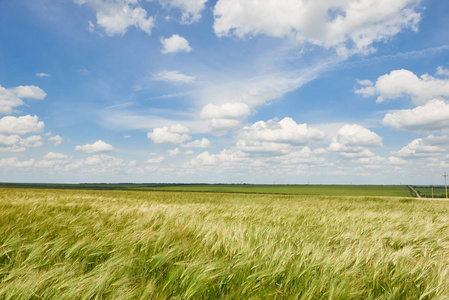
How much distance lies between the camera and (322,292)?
1833mm

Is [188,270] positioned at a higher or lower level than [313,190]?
higher

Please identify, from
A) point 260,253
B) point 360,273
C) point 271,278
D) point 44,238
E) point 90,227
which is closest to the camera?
point 271,278

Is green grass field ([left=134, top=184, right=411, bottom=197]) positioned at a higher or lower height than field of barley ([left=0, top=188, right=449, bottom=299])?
lower

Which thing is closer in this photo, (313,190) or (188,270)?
(188,270)

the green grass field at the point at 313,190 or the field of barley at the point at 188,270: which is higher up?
the field of barley at the point at 188,270

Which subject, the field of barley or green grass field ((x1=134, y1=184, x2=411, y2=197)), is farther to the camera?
green grass field ((x1=134, y1=184, x2=411, y2=197))

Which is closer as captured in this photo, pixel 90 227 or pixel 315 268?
pixel 315 268

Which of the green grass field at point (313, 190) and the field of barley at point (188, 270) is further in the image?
the green grass field at point (313, 190)

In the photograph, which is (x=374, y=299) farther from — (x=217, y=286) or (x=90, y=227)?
(x=90, y=227)

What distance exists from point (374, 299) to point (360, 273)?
442 millimetres

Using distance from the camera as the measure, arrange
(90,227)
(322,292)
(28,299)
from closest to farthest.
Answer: (28,299) < (322,292) < (90,227)

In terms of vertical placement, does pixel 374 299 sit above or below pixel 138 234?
below

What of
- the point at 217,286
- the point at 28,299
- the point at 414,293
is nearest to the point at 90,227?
the point at 28,299

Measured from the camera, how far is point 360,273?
230cm
